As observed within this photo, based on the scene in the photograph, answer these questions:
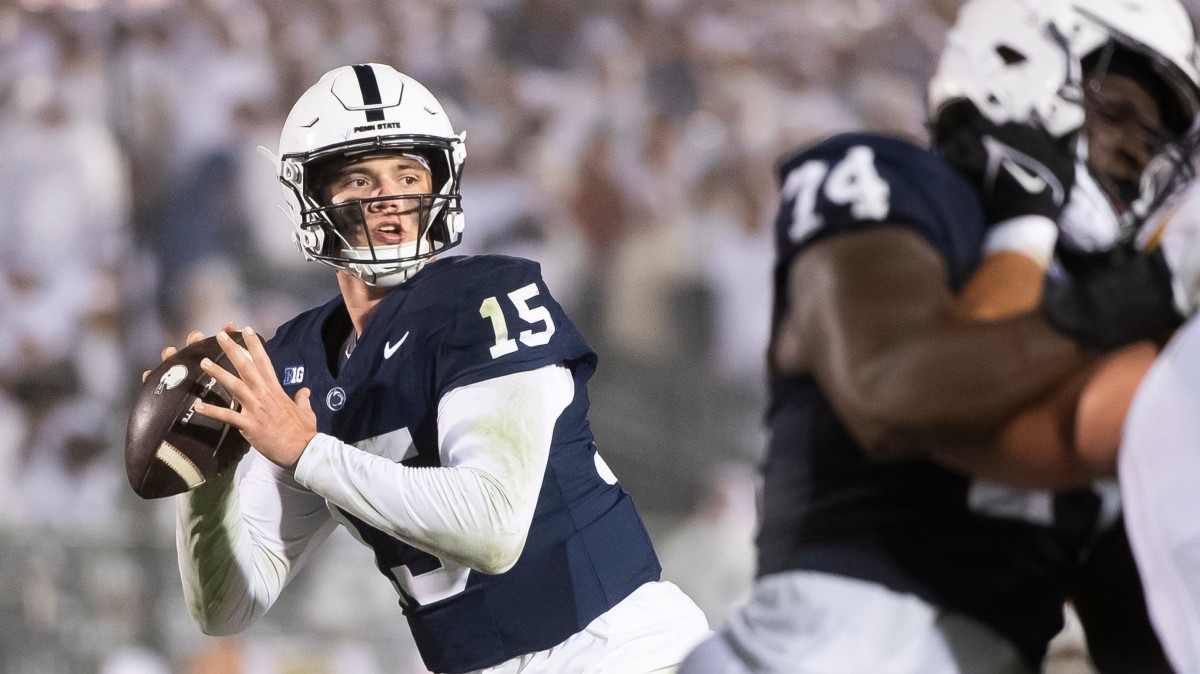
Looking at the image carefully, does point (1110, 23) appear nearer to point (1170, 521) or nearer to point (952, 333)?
point (952, 333)

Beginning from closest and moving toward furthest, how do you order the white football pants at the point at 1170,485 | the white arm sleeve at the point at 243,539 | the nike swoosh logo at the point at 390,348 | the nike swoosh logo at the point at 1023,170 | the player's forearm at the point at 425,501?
the white football pants at the point at 1170,485, the nike swoosh logo at the point at 1023,170, the player's forearm at the point at 425,501, the nike swoosh logo at the point at 390,348, the white arm sleeve at the point at 243,539

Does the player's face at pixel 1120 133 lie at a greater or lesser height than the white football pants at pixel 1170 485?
greater

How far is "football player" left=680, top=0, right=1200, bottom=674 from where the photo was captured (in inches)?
53.4

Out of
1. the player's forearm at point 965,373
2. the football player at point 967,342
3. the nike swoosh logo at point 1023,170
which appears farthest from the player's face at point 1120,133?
the player's forearm at point 965,373

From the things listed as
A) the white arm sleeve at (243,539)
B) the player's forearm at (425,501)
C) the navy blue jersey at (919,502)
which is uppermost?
the navy blue jersey at (919,502)

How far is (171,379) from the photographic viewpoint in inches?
93.1

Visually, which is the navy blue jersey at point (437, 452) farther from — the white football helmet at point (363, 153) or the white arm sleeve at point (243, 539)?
the white arm sleeve at point (243, 539)

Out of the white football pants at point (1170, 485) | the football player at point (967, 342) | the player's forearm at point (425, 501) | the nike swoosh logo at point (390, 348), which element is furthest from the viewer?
the nike swoosh logo at point (390, 348)

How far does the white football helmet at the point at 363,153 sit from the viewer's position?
97.7 inches

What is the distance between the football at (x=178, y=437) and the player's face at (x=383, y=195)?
33 centimetres

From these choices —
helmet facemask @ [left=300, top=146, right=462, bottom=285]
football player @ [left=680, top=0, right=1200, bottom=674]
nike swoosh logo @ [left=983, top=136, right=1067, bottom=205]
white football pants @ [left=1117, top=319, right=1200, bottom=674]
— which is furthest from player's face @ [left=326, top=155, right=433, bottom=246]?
white football pants @ [left=1117, top=319, right=1200, bottom=674]

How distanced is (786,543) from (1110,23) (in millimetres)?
718

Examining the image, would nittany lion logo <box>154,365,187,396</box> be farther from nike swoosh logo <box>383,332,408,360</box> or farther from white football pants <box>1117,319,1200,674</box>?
white football pants <box>1117,319,1200,674</box>

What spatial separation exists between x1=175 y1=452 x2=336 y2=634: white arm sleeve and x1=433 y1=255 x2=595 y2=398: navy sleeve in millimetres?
506
